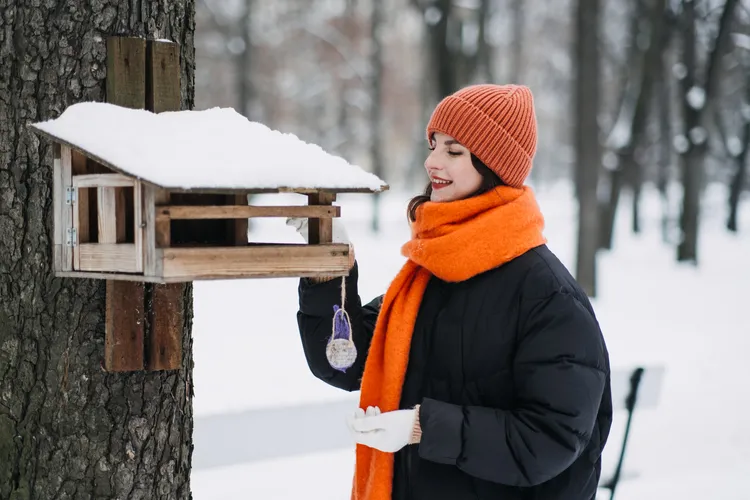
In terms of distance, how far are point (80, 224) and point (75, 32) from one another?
55 cm

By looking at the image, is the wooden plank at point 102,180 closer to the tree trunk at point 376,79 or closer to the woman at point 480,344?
the woman at point 480,344

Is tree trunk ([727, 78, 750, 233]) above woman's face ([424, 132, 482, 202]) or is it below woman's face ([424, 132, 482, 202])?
above

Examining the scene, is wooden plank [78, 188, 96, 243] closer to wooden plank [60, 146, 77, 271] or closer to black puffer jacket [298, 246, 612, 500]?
wooden plank [60, 146, 77, 271]

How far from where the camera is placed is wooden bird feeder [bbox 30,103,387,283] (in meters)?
1.84

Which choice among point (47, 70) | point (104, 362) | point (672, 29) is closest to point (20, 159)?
point (47, 70)

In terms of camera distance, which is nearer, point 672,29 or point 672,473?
point 672,473

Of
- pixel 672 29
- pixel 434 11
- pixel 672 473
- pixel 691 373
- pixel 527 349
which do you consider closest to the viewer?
pixel 527 349

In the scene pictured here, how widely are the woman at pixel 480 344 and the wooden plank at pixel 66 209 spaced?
0.64 m

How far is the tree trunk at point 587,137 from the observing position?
36.7ft

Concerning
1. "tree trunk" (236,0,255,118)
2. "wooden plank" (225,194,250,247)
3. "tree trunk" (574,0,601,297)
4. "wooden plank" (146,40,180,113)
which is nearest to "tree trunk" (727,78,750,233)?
"tree trunk" (574,0,601,297)

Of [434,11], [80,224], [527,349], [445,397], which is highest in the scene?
[434,11]

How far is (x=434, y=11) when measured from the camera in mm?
11945

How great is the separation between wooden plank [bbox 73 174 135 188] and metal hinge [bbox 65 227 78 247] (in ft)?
0.37

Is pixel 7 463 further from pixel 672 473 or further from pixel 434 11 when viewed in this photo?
pixel 434 11
